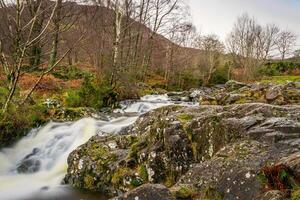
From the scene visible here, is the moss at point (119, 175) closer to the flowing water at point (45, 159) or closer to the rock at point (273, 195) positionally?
the flowing water at point (45, 159)

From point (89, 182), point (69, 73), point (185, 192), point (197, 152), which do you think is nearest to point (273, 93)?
point (197, 152)

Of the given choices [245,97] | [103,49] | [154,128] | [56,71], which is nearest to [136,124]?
[154,128]

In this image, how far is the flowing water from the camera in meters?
8.54

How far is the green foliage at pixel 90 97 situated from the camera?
15891mm

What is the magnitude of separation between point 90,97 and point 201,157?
9.85m

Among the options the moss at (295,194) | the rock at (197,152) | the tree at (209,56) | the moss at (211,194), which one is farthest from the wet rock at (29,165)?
the tree at (209,56)

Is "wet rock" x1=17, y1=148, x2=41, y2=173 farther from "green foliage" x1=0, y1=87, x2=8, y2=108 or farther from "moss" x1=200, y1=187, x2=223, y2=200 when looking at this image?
"moss" x1=200, y1=187, x2=223, y2=200

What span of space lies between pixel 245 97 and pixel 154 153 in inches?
234

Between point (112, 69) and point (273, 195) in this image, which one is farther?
point (112, 69)

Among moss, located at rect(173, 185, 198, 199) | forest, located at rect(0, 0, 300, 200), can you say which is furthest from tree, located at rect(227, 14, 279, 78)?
moss, located at rect(173, 185, 198, 199)

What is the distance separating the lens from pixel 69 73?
23.5 meters

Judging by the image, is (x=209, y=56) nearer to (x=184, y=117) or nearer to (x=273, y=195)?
(x=184, y=117)

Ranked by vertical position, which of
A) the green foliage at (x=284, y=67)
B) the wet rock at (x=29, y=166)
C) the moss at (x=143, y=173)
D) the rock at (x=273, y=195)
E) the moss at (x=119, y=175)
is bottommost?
the wet rock at (x=29, y=166)

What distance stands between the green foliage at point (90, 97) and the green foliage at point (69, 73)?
523cm
